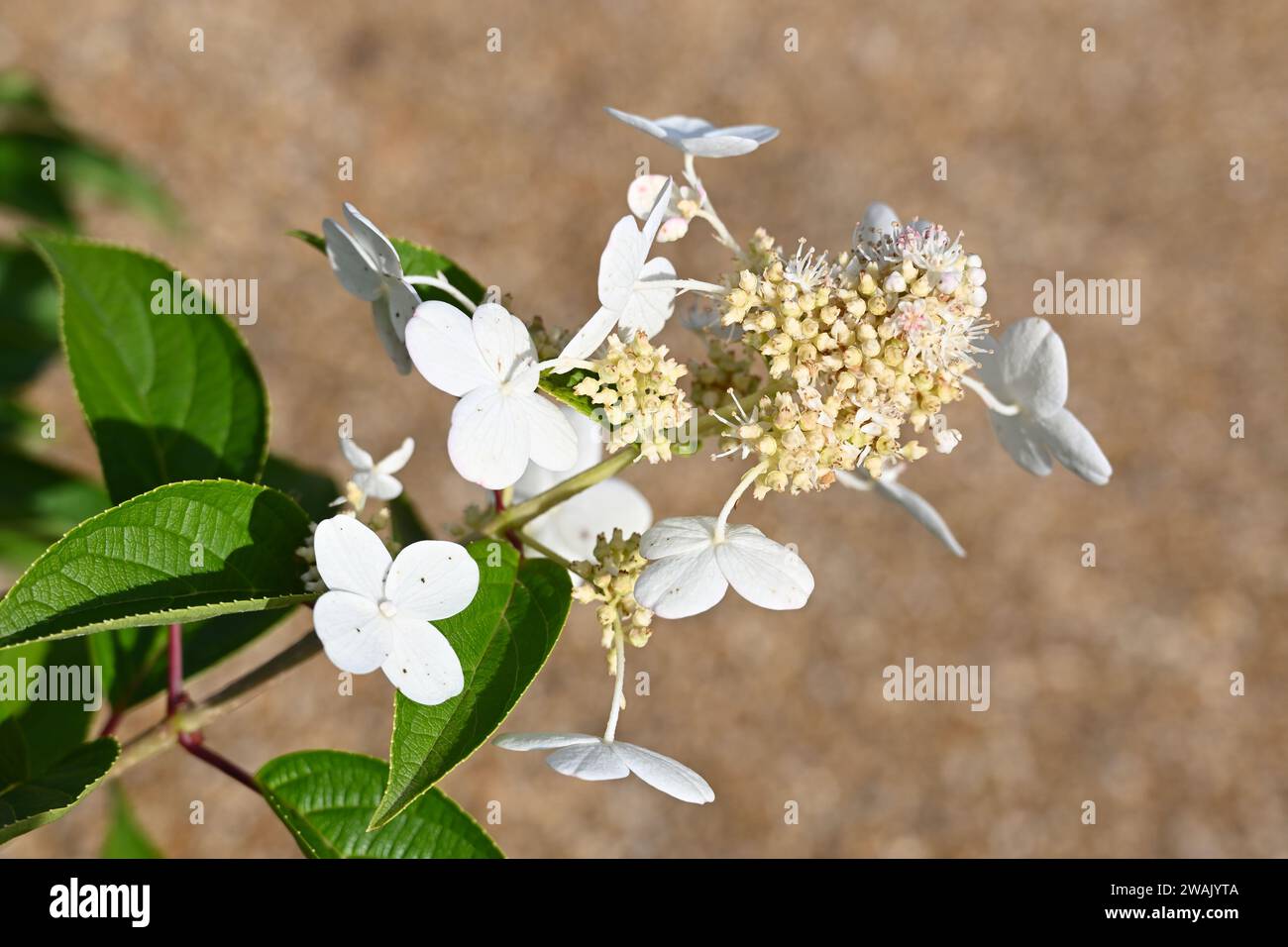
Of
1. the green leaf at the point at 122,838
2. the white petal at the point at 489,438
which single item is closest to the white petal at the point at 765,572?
the white petal at the point at 489,438

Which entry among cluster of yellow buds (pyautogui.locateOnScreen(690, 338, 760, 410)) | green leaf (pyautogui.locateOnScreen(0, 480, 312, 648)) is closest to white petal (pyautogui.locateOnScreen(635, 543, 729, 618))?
cluster of yellow buds (pyautogui.locateOnScreen(690, 338, 760, 410))

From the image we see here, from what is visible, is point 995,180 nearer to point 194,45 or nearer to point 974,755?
point 974,755

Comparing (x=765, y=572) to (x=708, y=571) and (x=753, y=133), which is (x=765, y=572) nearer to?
(x=708, y=571)

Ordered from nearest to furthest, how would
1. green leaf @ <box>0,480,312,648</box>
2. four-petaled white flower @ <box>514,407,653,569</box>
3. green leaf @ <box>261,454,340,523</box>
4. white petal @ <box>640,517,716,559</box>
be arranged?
green leaf @ <box>0,480,312,648</box>
white petal @ <box>640,517,716,559</box>
four-petaled white flower @ <box>514,407,653,569</box>
green leaf @ <box>261,454,340,523</box>

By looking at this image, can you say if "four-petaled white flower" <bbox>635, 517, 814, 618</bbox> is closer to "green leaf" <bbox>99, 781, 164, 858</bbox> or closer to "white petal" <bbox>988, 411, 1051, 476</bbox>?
"white petal" <bbox>988, 411, 1051, 476</bbox>

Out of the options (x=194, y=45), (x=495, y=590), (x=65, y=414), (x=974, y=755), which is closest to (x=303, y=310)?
(x=65, y=414)

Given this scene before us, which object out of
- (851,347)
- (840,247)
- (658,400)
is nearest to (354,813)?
(658,400)

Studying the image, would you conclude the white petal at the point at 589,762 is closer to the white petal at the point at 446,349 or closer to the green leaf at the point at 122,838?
the white petal at the point at 446,349
